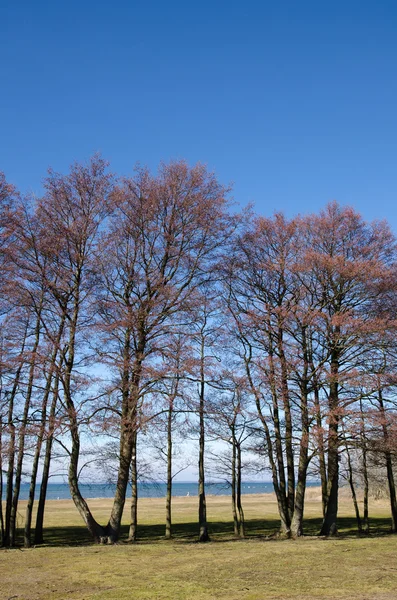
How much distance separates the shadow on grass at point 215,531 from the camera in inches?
958

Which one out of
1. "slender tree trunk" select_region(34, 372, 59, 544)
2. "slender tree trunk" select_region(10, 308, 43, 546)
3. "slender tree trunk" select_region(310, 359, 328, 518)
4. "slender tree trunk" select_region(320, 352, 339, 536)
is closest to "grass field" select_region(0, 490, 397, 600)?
"slender tree trunk" select_region(310, 359, 328, 518)

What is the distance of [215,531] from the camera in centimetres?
2867

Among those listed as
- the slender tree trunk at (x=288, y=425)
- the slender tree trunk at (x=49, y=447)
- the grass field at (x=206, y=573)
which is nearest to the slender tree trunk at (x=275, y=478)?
the slender tree trunk at (x=288, y=425)

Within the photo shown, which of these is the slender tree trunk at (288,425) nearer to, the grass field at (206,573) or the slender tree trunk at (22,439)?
the grass field at (206,573)

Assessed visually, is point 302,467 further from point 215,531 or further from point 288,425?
point 215,531

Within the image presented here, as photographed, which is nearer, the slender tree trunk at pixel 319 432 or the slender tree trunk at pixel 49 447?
the slender tree trunk at pixel 49 447

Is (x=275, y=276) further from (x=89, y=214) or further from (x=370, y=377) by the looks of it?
(x=89, y=214)

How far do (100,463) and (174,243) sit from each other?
9995 millimetres

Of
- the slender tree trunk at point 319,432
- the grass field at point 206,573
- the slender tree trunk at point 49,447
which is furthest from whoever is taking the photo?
the slender tree trunk at point 319,432

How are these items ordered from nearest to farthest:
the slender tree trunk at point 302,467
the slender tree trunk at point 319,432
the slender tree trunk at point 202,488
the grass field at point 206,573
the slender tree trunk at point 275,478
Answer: the grass field at point 206,573 < the slender tree trunk at point 319,432 < the slender tree trunk at point 302,467 < the slender tree trunk at point 275,478 < the slender tree trunk at point 202,488

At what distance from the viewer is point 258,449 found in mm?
22375

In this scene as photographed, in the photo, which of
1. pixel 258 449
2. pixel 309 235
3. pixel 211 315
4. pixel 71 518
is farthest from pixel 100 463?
pixel 71 518

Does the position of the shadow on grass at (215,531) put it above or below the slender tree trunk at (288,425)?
below

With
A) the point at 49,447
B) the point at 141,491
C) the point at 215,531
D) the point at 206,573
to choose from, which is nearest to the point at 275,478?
the point at 215,531
